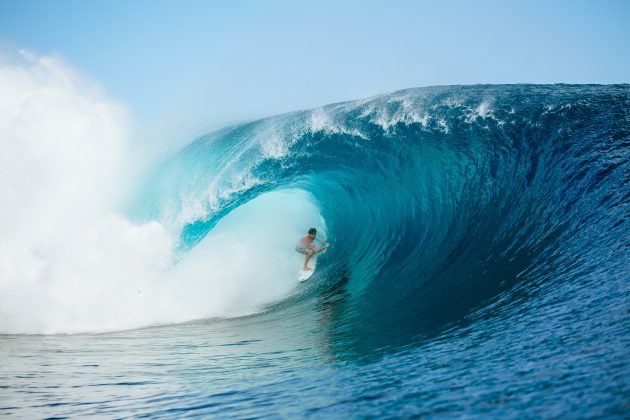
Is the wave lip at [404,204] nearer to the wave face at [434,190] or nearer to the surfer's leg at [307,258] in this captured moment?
the wave face at [434,190]

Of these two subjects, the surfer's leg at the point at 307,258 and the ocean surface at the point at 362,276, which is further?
the surfer's leg at the point at 307,258

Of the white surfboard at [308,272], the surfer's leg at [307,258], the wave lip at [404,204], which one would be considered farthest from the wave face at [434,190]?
the surfer's leg at [307,258]

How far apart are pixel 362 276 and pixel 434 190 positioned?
2569mm

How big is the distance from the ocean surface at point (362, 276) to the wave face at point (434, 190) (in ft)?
0.15

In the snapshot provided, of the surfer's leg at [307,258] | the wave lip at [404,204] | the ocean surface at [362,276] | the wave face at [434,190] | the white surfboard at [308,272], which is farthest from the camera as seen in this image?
the surfer's leg at [307,258]

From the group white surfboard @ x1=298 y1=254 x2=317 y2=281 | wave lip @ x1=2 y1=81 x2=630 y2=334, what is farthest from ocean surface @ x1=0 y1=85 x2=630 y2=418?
white surfboard @ x1=298 y1=254 x2=317 y2=281

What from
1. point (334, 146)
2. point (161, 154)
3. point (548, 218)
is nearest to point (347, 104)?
point (334, 146)

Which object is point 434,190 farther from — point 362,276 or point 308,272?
point 308,272

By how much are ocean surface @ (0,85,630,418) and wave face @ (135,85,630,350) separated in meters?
0.05

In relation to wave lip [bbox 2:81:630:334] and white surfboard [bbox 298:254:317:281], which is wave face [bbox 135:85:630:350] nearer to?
wave lip [bbox 2:81:630:334]

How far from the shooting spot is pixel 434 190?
28.0 ft

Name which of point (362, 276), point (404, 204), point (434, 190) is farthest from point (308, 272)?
point (434, 190)

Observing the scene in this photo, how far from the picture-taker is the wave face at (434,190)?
15.0ft

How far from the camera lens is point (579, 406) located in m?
1.77
